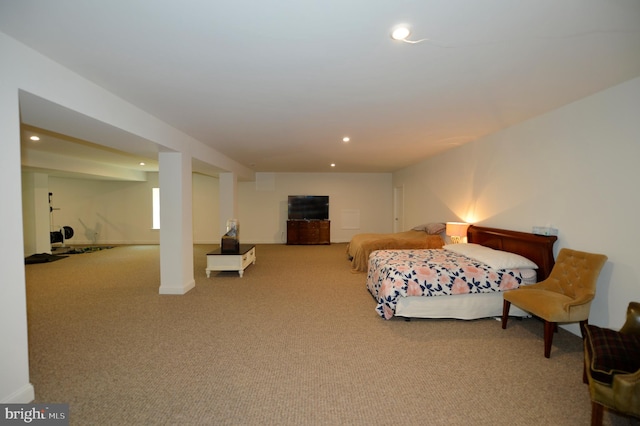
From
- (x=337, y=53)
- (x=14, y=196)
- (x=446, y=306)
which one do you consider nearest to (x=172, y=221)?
(x=14, y=196)

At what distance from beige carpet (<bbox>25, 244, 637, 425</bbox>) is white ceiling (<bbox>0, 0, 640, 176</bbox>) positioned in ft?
8.11

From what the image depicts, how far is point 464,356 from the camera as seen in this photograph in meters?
2.55

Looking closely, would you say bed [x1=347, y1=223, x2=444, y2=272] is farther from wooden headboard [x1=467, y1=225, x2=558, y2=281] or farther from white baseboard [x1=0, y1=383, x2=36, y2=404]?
white baseboard [x1=0, y1=383, x2=36, y2=404]

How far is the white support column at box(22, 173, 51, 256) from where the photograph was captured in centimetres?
714

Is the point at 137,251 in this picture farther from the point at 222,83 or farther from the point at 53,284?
the point at 222,83

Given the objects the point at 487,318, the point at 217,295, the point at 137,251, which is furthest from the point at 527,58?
the point at 137,251

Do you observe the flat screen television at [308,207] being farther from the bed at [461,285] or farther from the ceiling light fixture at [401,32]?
the ceiling light fixture at [401,32]

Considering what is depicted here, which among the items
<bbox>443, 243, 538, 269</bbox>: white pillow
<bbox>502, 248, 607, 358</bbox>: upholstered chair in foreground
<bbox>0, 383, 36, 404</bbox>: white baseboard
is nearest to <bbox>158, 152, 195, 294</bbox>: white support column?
<bbox>0, 383, 36, 404</bbox>: white baseboard

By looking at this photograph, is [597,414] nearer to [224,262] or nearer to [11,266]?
[11,266]

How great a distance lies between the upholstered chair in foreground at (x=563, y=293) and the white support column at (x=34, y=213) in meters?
10.1

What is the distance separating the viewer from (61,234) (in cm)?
830

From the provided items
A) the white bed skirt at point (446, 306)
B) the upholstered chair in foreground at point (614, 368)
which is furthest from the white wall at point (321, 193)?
the upholstered chair in foreground at point (614, 368)

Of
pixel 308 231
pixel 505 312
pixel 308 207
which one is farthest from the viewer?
pixel 308 207

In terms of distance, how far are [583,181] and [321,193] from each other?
7.27 m
